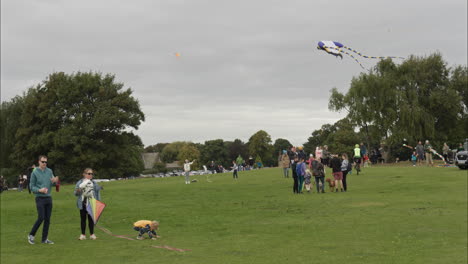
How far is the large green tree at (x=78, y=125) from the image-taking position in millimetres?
70750

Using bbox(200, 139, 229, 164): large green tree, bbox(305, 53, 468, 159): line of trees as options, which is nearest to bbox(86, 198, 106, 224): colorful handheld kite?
bbox(305, 53, 468, 159): line of trees

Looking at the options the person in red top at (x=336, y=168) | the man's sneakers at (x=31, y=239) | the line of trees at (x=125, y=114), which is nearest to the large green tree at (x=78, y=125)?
the line of trees at (x=125, y=114)

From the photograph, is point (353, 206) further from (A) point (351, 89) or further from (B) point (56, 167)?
(B) point (56, 167)

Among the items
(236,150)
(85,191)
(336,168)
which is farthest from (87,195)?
(236,150)

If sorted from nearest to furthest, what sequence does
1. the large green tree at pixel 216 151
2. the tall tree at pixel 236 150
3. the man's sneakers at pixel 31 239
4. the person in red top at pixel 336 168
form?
1. the man's sneakers at pixel 31 239
2. the person in red top at pixel 336 168
3. the tall tree at pixel 236 150
4. the large green tree at pixel 216 151

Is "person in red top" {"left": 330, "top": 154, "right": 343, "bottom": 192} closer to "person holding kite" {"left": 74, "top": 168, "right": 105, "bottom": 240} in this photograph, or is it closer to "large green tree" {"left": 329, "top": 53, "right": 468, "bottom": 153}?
"person holding kite" {"left": 74, "top": 168, "right": 105, "bottom": 240}

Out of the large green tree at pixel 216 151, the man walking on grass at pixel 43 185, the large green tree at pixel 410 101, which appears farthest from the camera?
the large green tree at pixel 216 151

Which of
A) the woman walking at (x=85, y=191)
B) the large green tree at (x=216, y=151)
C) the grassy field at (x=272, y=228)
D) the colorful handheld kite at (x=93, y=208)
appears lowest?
the grassy field at (x=272, y=228)

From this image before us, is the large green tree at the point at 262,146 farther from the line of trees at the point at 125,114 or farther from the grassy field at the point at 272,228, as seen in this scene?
the grassy field at the point at 272,228

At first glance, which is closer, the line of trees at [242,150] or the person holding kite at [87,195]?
the person holding kite at [87,195]

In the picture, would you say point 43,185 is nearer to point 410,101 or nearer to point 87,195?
point 87,195

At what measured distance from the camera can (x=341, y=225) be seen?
17578 millimetres

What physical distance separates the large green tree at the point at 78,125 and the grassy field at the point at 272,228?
4212cm

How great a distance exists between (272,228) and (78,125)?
58166mm
